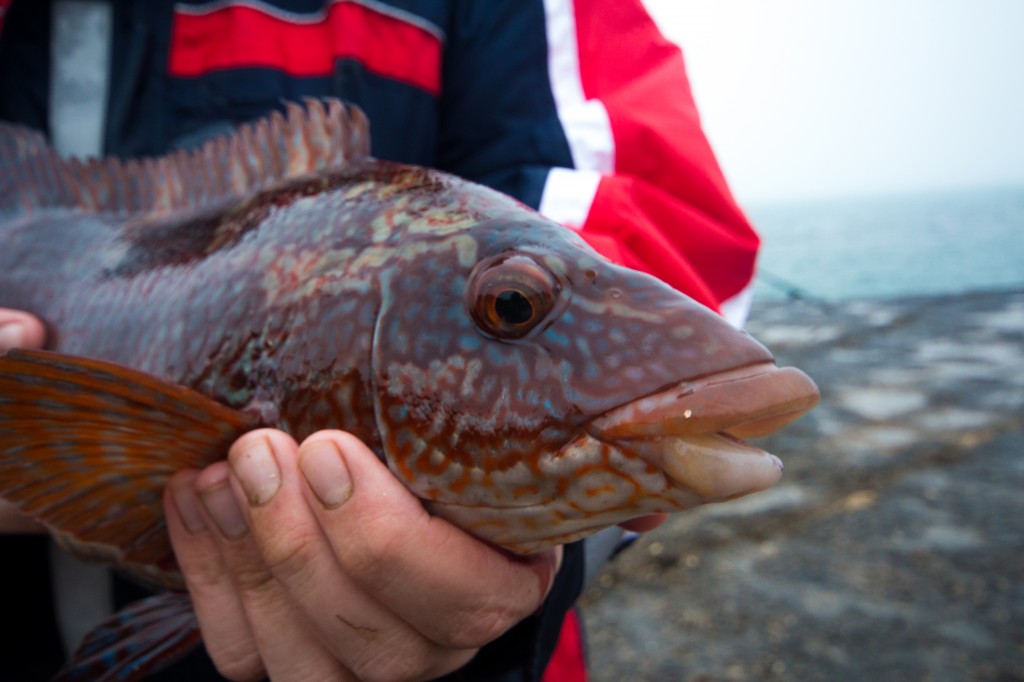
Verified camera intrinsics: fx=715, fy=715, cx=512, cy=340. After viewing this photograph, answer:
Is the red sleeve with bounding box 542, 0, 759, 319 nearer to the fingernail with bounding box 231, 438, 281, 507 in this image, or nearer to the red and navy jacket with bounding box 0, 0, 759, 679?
the red and navy jacket with bounding box 0, 0, 759, 679

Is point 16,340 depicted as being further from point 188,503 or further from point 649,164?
point 649,164

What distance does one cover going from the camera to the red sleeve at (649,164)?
1753 mm

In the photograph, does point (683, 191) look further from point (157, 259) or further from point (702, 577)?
point (702, 577)

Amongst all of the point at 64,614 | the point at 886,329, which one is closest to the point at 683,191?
the point at 64,614

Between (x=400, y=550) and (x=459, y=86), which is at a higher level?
(x=459, y=86)

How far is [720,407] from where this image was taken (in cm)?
96

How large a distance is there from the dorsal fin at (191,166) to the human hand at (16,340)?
0.41 m

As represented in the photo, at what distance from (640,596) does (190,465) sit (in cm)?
379

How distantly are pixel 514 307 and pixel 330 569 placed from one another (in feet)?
1.96

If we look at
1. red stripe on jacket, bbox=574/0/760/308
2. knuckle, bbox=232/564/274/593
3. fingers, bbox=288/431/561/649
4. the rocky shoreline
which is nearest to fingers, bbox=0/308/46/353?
knuckle, bbox=232/564/274/593

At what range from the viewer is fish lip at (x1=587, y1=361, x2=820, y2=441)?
0.95 m

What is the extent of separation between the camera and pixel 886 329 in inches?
490

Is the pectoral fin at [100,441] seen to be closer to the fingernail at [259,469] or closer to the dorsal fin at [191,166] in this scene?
the fingernail at [259,469]

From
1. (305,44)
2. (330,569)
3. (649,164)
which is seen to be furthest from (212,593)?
(305,44)
